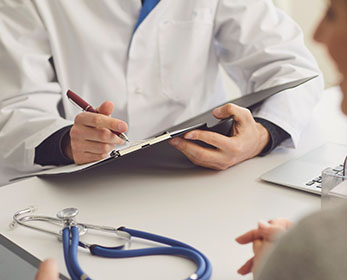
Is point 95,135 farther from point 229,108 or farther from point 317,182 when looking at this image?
point 317,182

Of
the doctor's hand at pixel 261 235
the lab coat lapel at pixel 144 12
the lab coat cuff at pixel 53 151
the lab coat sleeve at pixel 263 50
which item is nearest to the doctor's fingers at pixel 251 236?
the doctor's hand at pixel 261 235

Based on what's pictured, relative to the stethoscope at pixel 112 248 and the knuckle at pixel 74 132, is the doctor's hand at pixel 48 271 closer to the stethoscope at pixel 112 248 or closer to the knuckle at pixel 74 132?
the stethoscope at pixel 112 248

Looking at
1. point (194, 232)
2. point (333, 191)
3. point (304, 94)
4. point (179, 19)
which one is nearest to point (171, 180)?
point (194, 232)

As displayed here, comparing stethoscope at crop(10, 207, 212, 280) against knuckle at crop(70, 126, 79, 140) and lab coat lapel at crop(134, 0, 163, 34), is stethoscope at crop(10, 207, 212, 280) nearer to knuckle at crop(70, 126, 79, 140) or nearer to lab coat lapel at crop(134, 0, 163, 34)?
knuckle at crop(70, 126, 79, 140)

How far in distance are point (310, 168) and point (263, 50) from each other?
42 centimetres

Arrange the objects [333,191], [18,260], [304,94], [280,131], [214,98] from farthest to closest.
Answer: [214,98], [304,94], [280,131], [18,260], [333,191]

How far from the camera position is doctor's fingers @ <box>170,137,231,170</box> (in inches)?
30.4

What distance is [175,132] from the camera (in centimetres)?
74

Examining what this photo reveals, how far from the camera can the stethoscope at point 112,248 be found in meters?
0.49

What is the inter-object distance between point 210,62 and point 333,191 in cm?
75

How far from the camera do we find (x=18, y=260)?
0.64 m

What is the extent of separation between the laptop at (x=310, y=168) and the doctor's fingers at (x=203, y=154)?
0.07 metres

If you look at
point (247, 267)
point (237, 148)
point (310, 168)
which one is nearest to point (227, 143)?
point (237, 148)

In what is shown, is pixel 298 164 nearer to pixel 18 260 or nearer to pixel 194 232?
pixel 194 232
